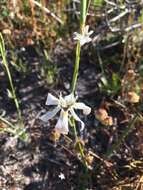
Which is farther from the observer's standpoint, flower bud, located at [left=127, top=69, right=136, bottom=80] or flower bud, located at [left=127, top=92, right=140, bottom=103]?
flower bud, located at [left=127, top=69, right=136, bottom=80]

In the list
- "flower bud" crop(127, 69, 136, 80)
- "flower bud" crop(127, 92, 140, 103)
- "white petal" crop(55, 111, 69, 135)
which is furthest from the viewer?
"flower bud" crop(127, 69, 136, 80)

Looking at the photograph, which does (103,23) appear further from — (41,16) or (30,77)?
(30,77)

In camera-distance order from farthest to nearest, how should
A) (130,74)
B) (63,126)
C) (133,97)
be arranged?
1. (130,74)
2. (133,97)
3. (63,126)

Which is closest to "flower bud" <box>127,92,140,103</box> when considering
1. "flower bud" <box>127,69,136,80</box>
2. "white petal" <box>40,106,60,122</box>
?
"flower bud" <box>127,69,136,80</box>

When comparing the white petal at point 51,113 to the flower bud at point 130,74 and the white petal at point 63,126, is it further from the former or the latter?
the flower bud at point 130,74

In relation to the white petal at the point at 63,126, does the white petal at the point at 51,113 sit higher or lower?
higher

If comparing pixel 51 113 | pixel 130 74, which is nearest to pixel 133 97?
pixel 130 74

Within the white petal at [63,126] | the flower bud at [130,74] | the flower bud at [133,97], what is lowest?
the white petal at [63,126]

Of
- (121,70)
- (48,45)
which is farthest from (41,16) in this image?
(121,70)

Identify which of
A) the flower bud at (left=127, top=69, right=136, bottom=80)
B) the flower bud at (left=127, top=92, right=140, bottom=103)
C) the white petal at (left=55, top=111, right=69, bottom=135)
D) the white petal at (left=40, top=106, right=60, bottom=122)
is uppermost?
the flower bud at (left=127, top=69, right=136, bottom=80)

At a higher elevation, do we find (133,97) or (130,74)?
(130,74)

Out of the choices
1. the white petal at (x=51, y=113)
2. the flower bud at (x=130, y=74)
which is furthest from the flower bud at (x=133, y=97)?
the white petal at (x=51, y=113)

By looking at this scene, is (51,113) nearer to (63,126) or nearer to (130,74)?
(63,126)

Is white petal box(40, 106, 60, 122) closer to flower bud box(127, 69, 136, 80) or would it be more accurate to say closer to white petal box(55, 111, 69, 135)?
white petal box(55, 111, 69, 135)
